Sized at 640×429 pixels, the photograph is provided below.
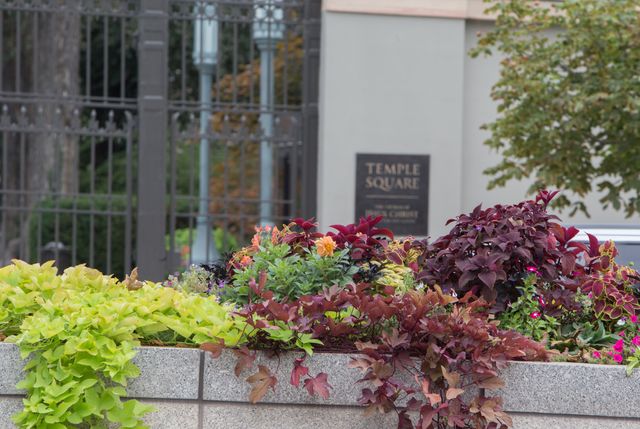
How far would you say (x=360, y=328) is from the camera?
4867mm

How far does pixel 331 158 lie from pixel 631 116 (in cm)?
365

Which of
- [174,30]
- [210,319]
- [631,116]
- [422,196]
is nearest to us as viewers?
[210,319]

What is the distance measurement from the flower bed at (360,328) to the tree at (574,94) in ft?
22.3

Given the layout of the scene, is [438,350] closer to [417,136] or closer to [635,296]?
[635,296]

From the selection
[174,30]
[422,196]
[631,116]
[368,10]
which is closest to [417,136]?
[422,196]

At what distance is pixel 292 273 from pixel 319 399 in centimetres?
63

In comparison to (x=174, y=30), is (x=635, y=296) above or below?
below

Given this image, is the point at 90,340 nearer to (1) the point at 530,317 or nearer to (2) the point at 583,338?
(1) the point at 530,317

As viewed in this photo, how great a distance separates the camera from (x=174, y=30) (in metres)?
25.6

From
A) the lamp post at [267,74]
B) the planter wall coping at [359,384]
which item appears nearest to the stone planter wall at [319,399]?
the planter wall coping at [359,384]

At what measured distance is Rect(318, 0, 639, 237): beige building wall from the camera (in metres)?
13.8

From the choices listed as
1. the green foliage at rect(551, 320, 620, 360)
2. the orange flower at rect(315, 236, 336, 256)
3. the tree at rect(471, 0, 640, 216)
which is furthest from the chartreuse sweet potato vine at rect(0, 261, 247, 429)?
the tree at rect(471, 0, 640, 216)

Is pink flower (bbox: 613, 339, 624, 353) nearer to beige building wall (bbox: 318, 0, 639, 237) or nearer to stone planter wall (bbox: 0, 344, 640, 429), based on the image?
stone planter wall (bbox: 0, 344, 640, 429)

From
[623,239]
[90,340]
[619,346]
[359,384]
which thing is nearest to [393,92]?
[623,239]
